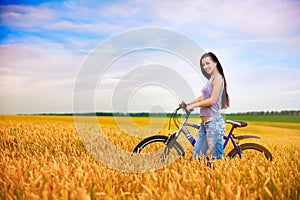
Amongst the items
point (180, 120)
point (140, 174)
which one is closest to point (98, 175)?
point (140, 174)

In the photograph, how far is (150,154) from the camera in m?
6.00

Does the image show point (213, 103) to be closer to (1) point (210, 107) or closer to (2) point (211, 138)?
(1) point (210, 107)

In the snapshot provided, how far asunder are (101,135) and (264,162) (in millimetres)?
5085

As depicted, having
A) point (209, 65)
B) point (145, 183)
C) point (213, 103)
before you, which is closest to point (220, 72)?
point (209, 65)

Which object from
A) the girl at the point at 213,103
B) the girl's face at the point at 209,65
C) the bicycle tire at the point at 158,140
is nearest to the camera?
the girl at the point at 213,103

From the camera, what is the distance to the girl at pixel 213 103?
5500 mm

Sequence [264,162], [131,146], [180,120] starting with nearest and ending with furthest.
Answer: [264,162], [180,120], [131,146]

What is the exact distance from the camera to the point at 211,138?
5.72 metres

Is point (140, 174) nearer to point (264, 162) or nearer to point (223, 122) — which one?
point (223, 122)

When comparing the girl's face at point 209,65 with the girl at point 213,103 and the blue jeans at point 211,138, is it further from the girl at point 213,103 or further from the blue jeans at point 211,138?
the blue jeans at point 211,138

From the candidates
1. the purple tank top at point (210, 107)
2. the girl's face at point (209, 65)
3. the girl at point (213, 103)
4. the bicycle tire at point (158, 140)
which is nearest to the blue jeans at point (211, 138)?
the girl at point (213, 103)

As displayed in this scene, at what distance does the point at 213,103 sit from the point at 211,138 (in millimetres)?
683

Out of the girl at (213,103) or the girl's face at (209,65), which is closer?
the girl at (213,103)

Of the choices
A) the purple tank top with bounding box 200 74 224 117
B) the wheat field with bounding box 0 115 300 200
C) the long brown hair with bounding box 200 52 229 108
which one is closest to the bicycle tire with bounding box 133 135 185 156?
the wheat field with bounding box 0 115 300 200
